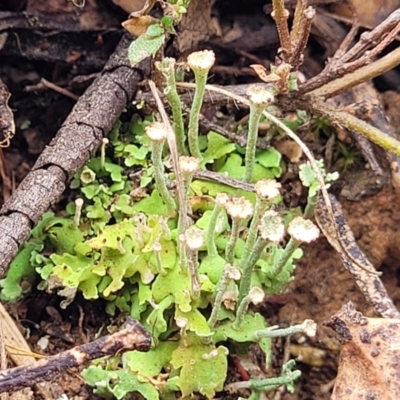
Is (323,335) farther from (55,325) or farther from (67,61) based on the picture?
(67,61)

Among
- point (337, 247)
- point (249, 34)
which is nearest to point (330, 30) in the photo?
point (249, 34)

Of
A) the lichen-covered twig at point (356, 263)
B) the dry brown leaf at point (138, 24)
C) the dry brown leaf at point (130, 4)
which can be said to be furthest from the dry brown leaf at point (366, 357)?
the dry brown leaf at point (130, 4)

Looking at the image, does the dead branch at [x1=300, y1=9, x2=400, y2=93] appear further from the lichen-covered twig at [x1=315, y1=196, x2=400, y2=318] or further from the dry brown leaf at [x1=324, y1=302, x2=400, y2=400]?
the dry brown leaf at [x1=324, y1=302, x2=400, y2=400]

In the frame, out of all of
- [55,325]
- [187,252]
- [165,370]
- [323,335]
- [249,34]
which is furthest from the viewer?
[249,34]

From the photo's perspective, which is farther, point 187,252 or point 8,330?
point 8,330

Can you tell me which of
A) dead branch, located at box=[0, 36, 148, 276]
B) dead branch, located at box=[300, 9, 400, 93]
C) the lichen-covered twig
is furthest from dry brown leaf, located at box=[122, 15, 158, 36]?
the lichen-covered twig

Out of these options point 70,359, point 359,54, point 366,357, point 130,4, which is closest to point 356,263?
point 366,357

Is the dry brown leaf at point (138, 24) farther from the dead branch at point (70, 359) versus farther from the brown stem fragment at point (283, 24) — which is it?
the dead branch at point (70, 359)
